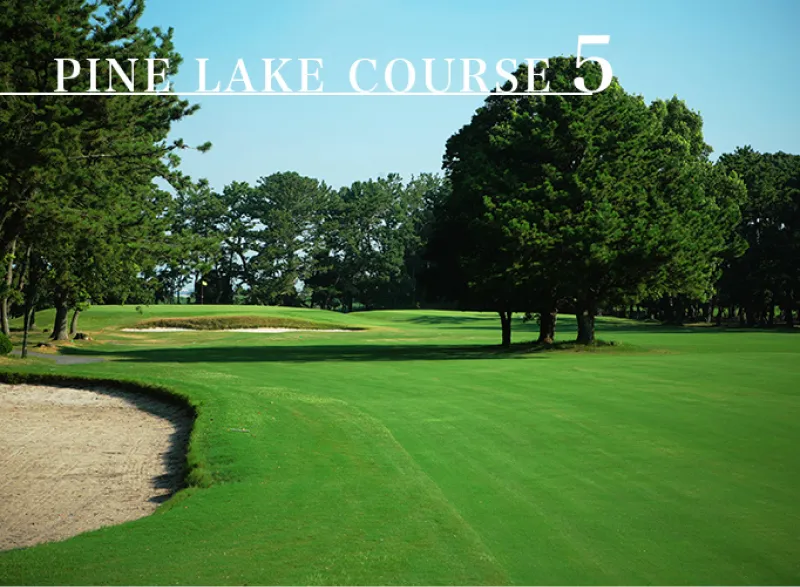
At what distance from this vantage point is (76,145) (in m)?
27.6

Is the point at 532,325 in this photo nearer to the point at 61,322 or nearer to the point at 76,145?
the point at 61,322

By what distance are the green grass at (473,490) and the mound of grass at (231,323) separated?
41332mm

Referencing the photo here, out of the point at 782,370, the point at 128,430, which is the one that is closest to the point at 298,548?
the point at 128,430

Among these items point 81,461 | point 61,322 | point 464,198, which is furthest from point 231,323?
point 81,461

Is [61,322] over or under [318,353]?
over

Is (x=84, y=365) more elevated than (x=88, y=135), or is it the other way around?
(x=88, y=135)

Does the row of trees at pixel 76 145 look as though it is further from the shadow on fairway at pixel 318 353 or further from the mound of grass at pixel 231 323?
the mound of grass at pixel 231 323

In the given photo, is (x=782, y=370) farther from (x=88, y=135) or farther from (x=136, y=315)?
(x=136, y=315)

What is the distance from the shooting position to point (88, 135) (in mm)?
29281

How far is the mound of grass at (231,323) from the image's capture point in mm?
63362

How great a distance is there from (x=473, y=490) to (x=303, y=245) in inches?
4461

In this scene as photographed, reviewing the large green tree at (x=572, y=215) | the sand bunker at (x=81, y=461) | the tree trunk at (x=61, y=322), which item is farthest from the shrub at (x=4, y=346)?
the large green tree at (x=572, y=215)

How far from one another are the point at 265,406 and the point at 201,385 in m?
4.74

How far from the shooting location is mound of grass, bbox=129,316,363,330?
208 ft
